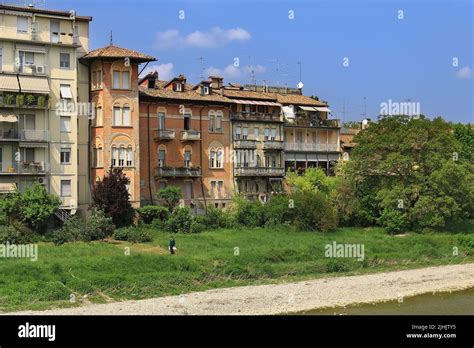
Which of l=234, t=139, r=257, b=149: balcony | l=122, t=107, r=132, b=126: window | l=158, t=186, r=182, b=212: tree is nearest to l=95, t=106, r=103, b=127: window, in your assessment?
l=122, t=107, r=132, b=126: window

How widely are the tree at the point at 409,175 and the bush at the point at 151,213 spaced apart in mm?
17520

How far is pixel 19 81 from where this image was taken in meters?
49.7

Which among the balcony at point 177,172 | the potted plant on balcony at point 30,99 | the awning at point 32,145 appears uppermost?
the potted plant on balcony at point 30,99

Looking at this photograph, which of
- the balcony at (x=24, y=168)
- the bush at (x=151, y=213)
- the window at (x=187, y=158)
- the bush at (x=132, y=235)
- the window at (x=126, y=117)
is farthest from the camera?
the window at (x=187, y=158)

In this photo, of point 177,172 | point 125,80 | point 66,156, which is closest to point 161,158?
point 177,172

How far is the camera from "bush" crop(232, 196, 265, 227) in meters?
58.8

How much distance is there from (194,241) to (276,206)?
11654 mm

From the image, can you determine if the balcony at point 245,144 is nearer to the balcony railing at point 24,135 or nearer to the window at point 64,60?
the window at point 64,60

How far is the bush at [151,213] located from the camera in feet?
179

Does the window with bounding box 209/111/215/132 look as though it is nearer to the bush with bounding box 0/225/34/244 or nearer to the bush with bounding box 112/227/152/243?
the bush with bounding box 112/227/152/243

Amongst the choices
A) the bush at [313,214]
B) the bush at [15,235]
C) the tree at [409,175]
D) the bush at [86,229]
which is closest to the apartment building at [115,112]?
the bush at [86,229]
